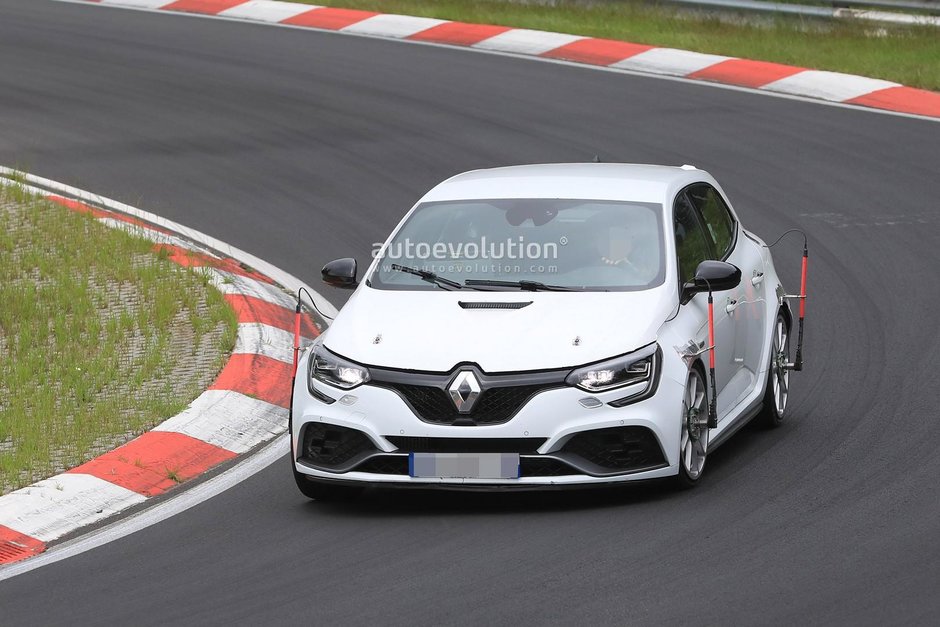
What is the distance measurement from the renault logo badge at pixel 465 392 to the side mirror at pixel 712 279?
4.58 ft

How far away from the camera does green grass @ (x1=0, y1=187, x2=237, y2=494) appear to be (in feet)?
31.8

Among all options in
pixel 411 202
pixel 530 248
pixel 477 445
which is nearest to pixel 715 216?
pixel 530 248

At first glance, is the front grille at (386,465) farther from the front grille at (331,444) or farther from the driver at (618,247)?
the driver at (618,247)

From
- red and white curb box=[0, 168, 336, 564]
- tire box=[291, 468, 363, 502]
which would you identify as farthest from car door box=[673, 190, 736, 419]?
red and white curb box=[0, 168, 336, 564]

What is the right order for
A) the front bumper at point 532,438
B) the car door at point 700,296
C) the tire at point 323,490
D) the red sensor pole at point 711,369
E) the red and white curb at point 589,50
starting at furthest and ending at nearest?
the red and white curb at point 589,50
the car door at point 700,296
the red sensor pole at point 711,369
the tire at point 323,490
the front bumper at point 532,438

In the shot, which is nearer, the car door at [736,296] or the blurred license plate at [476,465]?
the blurred license plate at [476,465]

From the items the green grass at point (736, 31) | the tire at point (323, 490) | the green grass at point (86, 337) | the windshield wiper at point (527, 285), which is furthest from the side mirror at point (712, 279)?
the green grass at point (736, 31)

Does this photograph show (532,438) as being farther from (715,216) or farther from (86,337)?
(86,337)

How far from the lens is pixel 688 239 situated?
Answer: 9.23 meters

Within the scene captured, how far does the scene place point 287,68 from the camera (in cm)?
2039

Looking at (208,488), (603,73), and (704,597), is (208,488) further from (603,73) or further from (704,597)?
(603,73)

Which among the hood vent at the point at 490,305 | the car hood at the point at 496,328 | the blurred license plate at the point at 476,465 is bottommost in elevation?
the blurred license plate at the point at 476,465

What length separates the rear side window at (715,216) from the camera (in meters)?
9.66

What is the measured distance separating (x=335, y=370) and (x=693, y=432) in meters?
1.78
